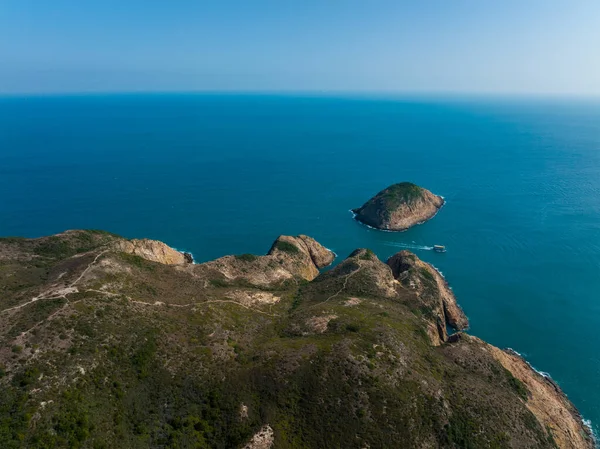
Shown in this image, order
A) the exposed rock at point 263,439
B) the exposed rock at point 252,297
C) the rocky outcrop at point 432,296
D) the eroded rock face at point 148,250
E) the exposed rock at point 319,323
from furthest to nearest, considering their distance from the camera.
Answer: the eroded rock face at point 148,250
the rocky outcrop at point 432,296
the exposed rock at point 252,297
the exposed rock at point 319,323
the exposed rock at point 263,439

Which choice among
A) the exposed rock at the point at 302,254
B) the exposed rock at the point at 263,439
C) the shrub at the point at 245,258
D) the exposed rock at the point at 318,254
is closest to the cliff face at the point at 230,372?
the exposed rock at the point at 263,439

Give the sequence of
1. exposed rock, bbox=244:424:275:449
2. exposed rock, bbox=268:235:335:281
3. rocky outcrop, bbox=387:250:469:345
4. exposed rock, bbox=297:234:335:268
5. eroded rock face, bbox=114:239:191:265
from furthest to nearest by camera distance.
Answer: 1. exposed rock, bbox=297:234:335:268
2. exposed rock, bbox=268:235:335:281
3. eroded rock face, bbox=114:239:191:265
4. rocky outcrop, bbox=387:250:469:345
5. exposed rock, bbox=244:424:275:449

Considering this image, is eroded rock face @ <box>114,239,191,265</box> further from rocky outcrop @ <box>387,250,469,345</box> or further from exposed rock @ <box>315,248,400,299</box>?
rocky outcrop @ <box>387,250,469,345</box>

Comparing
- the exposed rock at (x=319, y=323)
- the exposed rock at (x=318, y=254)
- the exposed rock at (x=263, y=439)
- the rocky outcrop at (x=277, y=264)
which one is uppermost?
the exposed rock at (x=263, y=439)

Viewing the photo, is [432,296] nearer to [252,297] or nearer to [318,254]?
[318,254]

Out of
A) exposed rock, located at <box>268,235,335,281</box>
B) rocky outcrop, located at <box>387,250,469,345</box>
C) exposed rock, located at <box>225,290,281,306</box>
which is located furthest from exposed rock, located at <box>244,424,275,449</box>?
exposed rock, located at <box>268,235,335,281</box>

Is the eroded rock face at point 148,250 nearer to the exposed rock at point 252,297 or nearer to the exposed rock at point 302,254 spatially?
the exposed rock at point 302,254

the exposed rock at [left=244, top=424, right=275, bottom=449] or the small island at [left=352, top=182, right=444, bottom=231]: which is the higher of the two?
the exposed rock at [left=244, top=424, right=275, bottom=449]
